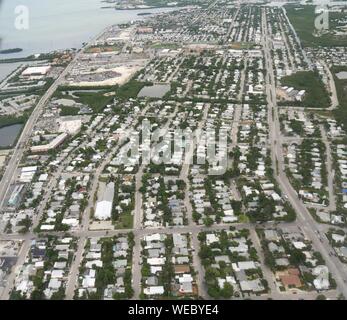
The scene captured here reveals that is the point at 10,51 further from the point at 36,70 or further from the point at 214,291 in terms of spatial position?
the point at 214,291

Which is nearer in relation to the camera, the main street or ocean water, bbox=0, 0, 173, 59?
the main street

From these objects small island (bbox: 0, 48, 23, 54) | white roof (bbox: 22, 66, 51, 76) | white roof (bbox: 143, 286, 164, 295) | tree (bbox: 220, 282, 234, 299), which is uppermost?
small island (bbox: 0, 48, 23, 54)

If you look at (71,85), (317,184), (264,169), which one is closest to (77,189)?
(264,169)

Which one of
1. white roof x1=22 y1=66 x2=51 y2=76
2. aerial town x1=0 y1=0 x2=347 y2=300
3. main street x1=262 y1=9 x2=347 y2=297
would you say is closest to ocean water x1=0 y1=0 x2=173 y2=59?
white roof x1=22 y1=66 x2=51 y2=76

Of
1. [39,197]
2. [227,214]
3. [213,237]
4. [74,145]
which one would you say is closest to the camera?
[213,237]

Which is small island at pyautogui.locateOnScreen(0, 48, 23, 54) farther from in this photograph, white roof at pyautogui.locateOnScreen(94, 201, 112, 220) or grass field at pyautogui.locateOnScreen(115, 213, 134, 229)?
grass field at pyautogui.locateOnScreen(115, 213, 134, 229)

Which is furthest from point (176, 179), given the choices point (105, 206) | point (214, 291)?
point (214, 291)

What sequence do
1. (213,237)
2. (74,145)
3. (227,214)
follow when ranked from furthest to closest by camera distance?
(74,145) < (227,214) < (213,237)

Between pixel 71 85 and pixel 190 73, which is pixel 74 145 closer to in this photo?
pixel 71 85
